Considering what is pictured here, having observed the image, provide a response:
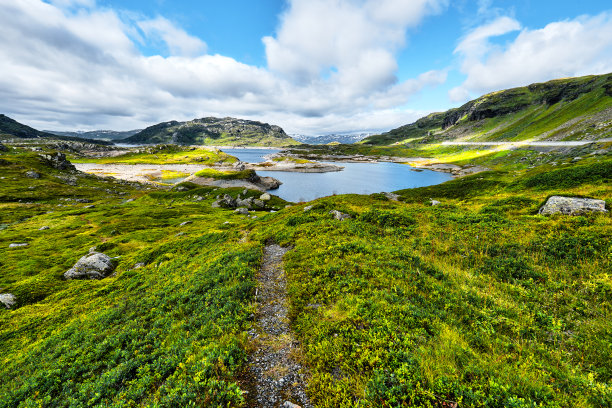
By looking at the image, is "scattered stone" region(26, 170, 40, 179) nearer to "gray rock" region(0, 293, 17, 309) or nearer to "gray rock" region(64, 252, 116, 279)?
"gray rock" region(64, 252, 116, 279)

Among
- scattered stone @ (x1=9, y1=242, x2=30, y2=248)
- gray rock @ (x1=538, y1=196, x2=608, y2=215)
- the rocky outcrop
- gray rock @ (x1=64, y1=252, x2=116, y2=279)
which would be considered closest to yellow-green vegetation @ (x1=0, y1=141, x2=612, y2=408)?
gray rock @ (x1=64, y1=252, x2=116, y2=279)

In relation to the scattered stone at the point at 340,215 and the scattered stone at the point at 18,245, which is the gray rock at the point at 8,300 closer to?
the scattered stone at the point at 18,245

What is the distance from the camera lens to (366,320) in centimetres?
913

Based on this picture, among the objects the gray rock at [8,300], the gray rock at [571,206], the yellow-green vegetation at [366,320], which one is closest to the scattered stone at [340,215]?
the yellow-green vegetation at [366,320]

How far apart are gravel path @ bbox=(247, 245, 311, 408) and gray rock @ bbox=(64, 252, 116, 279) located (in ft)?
86.7

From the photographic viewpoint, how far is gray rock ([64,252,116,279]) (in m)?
26.4

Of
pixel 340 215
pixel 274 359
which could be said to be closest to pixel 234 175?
pixel 340 215

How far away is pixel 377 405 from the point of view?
5773 millimetres

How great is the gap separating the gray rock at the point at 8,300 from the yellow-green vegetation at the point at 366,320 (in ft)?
1.76

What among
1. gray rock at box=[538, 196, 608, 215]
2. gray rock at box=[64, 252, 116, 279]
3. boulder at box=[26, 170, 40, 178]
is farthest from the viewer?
boulder at box=[26, 170, 40, 178]

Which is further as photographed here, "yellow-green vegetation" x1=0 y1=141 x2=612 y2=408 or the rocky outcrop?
the rocky outcrop

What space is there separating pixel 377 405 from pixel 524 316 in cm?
819

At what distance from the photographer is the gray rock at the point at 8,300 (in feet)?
67.5

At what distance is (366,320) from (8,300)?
33.9m
